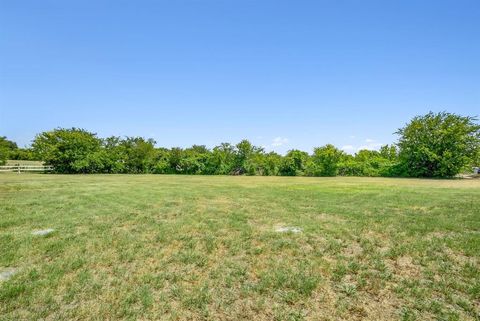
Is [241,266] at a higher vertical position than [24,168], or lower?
lower

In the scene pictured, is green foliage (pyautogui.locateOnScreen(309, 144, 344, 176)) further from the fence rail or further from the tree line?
the fence rail

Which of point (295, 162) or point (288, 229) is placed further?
point (295, 162)

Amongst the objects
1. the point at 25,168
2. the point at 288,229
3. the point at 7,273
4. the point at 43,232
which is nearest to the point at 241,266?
the point at 288,229

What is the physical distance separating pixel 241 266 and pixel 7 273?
3.21 meters

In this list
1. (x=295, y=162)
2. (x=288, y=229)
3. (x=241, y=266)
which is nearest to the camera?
(x=241, y=266)

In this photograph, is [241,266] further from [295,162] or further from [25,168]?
[25,168]

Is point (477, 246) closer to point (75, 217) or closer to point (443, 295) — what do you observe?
point (443, 295)

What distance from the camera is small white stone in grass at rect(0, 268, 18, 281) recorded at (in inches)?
145

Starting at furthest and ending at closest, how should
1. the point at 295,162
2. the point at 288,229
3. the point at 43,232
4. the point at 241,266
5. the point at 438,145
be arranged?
the point at 295,162 → the point at 438,145 → the point at 288,229 → the point at 43,232 → the point at 241,266

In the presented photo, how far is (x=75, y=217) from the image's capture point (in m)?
7.07

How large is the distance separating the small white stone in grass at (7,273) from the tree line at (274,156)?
1077 inches

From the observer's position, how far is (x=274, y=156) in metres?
31.3

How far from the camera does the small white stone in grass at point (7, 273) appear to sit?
368 centimetres

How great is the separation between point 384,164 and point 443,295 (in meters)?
28.6
